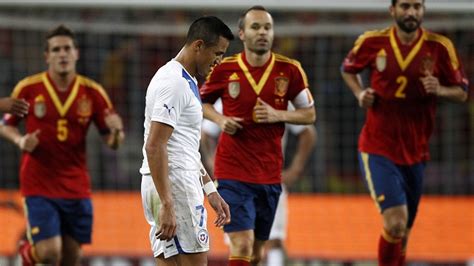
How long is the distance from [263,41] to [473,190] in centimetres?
783

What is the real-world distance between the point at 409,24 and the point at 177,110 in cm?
338

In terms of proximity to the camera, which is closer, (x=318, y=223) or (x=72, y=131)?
(x=72, y=131)

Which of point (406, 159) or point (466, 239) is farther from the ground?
A: point (406, 159)

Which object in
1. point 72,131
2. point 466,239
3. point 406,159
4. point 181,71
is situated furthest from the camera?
point 466,239

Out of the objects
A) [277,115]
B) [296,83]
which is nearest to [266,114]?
[277,115]

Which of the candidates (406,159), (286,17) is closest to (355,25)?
(286,17)

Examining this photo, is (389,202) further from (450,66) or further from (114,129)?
(114,129)

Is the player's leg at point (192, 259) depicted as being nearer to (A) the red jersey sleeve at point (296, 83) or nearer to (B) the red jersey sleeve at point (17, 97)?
(A) the red jersey sleeve at point (296, 83)

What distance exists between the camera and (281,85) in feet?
31.9

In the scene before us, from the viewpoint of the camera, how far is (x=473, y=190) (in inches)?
658

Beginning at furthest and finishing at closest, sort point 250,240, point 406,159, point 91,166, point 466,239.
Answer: point 91,166 → point 466,239 → point 406,159 → point 250,240

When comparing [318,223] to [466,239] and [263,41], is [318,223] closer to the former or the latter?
[466,239]

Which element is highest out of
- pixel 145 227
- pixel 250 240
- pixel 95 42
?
pixel 95 42

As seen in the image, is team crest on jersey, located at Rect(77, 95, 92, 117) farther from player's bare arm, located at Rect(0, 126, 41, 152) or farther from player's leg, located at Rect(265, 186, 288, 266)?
player's leg, located at Rect(265, 186, 288, 266)
